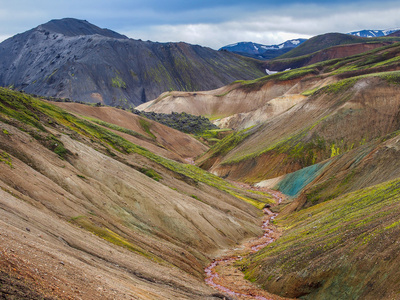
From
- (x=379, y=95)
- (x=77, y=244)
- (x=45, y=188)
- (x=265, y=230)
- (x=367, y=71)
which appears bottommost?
(x=265, y=230)

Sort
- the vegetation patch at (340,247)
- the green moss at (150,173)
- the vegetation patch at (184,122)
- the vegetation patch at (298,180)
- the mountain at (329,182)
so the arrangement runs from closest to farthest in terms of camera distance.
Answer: the vegetation patch at (340,247) < the mountain at (329,182) < the green moss at (150,173) < the vegetation patch at (298,180) < the vegetation patch at (184,122)

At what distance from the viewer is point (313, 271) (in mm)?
31328

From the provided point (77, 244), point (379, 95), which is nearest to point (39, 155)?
point (77, 244)

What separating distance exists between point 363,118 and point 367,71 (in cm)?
6078

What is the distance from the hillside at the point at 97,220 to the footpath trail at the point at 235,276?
137 centimetres

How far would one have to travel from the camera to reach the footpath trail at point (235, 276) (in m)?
33.1

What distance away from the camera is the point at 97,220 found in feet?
114

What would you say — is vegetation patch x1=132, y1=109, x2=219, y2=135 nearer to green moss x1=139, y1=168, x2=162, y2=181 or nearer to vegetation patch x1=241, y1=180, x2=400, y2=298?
green moss x1=139, y1=168, x2=162, y2=181

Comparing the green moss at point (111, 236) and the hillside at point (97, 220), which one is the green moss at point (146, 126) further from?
the green moss at point (111, 236)

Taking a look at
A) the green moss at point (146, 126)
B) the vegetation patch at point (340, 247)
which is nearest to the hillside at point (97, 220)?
the vegetation patch at point (340, 247)

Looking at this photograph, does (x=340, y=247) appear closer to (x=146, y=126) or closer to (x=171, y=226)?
(x=171, y=226)

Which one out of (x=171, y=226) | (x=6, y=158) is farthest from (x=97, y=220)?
(x=171, y=226)

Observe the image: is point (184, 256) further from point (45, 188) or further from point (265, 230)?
point (265, 230)

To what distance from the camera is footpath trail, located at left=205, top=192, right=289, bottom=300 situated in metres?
33.1
